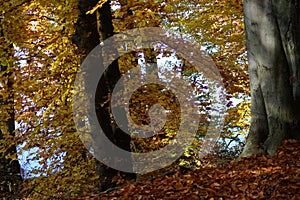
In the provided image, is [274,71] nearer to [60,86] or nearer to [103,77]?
[103,77]

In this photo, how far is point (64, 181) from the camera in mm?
8992

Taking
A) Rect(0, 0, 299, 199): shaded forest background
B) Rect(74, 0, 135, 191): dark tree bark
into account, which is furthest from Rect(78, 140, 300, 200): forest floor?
Rect(74, 0, 135, 191): dark tree bark

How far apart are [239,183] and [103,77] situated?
4.72 metres

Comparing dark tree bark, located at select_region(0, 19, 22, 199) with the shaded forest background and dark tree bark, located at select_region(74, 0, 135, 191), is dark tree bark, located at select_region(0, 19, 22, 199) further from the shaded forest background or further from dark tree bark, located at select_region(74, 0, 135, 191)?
dark tree bark, located at select_region(74, 0, 135, 191)

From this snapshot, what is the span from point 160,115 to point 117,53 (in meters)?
2.29

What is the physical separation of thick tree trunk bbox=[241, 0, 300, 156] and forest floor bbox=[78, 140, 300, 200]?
1.42 feet

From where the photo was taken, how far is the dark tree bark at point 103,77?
7926mm

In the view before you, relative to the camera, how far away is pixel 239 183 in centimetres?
429

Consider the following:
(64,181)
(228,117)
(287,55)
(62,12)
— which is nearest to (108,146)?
(64,181)

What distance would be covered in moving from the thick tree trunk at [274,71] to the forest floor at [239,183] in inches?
17.1

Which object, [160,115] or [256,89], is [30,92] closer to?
[160,115]

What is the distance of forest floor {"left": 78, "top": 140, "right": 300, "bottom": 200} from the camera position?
3875 mm

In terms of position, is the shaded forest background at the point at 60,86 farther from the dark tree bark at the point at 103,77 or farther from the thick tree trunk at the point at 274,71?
the thick tree trunk at the point at 274,71

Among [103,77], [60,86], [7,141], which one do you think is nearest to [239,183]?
[103,77]
